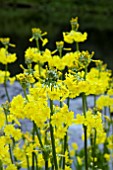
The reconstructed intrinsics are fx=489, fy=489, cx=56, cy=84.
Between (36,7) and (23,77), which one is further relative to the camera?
(36,7)

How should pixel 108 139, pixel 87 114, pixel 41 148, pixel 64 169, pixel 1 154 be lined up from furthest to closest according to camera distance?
pixel 108 139 → pixel 87 114 → pixel 64 169 → pixel 41 148 → pixel 1 154

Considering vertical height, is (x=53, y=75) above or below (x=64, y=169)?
above

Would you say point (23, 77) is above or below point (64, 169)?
above

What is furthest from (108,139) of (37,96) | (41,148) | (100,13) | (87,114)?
(100,13)

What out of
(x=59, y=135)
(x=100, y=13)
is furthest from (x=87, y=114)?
(x=100, y=13)

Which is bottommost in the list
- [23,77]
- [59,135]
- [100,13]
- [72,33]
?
[59,135]

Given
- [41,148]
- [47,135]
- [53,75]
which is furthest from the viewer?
[47,135]

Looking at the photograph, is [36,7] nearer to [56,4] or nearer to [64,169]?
[56,4]

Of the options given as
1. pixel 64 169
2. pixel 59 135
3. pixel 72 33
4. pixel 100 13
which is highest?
pixel 100 13

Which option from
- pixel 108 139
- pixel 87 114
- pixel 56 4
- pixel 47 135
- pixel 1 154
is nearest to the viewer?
pixel 1 154

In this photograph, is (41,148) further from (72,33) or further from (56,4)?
(56,4)
